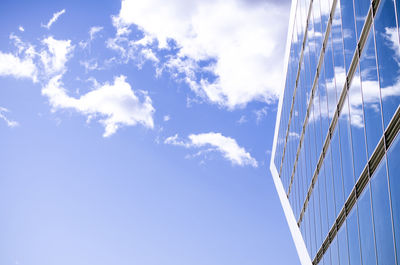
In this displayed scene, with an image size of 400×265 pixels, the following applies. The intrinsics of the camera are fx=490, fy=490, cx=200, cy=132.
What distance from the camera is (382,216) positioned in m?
11.9

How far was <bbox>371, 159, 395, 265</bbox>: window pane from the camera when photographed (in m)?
11.4

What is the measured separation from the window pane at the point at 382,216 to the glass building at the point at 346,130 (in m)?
0.02

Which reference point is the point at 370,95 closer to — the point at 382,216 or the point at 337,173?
the point at 382,216

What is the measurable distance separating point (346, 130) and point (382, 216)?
4038 millimetres

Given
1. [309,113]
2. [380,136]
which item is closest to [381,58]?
[380,136]

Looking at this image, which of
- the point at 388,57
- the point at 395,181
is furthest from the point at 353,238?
the point at 388,57

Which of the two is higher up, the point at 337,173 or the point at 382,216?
the point at 337,173

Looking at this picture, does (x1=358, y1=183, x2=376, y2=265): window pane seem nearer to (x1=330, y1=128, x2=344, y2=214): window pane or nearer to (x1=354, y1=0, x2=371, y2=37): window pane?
(x1=330, y1=128, x2=344, y2=214): window pane

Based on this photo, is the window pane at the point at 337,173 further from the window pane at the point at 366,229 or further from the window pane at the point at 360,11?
the window pane at the point at 360,11

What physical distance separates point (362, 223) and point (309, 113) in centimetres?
945

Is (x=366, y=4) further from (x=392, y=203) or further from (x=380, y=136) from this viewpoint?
(x=392, y=203)

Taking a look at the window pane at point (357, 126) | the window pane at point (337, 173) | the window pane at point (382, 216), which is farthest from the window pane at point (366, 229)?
the window pane at point (337, 173)

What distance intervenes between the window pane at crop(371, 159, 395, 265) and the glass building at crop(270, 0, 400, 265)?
0.08ft

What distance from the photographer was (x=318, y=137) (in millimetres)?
20469
